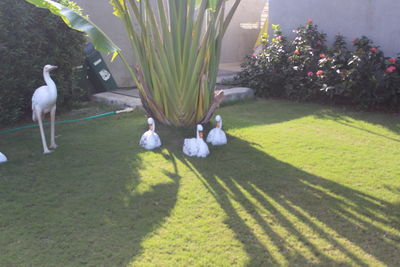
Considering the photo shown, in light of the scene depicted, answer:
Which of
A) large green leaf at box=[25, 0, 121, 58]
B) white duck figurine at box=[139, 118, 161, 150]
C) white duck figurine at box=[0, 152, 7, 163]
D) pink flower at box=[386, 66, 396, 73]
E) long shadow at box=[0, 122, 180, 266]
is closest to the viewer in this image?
long shadow at box=[0, 122, 180, 266]

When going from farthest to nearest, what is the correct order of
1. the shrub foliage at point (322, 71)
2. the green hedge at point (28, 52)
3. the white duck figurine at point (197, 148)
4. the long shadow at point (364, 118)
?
1. the shrub foliage at point (322, 71)
2. the long shadow at point (364, 118)
3. the green hedge at point (28, 52)
4. the white duck figurine at point (197, 148)

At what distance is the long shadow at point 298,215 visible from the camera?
8.54ft

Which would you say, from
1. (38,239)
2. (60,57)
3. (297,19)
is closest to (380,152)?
(38,239)

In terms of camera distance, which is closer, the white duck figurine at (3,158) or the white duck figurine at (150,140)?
the white duck figurine at (3,158)

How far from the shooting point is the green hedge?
5.55m

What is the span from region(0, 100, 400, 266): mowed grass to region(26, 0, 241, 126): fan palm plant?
44 cm

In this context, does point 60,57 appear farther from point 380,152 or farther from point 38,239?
point 380,152

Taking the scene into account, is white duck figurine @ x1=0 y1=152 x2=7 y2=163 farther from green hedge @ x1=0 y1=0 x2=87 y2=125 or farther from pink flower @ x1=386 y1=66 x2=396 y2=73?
pink flower @ x1=386 y1=66 x2=396 y2=73

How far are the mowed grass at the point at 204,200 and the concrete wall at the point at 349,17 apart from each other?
274 cm

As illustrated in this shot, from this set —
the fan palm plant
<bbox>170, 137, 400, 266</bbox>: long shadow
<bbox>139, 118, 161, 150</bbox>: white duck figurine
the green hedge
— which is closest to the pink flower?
the fan palm plant

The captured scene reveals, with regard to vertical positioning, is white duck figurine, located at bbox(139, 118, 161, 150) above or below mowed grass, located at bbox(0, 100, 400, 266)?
above

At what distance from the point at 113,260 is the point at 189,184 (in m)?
1.38

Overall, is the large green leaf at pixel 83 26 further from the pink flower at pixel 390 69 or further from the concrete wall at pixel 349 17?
the concrete wall at pixel 349 17

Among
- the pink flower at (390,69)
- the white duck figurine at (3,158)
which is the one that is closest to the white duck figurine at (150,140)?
the white duck figurine at (3,158)
